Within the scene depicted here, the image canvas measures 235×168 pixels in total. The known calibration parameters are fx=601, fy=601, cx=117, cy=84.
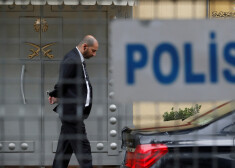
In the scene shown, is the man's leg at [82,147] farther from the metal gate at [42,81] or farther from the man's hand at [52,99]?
the man's hand at [52,99]

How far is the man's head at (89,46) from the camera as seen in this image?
10.3 ft

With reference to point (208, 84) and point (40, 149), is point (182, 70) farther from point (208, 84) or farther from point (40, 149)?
point (40, 149)

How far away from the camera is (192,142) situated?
4.47m

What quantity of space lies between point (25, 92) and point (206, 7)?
1.20m

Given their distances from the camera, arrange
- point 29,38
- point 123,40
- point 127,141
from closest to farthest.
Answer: point 123,40 → point 29,38 → point 127,141

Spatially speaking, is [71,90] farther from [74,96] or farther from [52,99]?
[52,99]

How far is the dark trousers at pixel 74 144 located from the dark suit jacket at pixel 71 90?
0.24 feet

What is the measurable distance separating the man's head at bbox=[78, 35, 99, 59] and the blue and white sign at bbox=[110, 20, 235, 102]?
0.54 ft

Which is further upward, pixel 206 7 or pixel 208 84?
pixel 206 7

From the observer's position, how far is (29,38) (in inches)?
127

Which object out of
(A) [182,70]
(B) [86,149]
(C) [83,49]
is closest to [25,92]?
(B) [86,149]

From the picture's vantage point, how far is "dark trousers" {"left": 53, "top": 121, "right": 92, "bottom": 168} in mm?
3447

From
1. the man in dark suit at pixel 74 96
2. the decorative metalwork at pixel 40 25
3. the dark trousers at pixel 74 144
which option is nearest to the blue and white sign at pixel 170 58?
the man in dark suit at pixel 74 96

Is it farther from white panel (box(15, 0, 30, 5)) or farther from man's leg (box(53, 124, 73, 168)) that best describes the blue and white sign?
white panel (box(15, 0, 30, 5))
